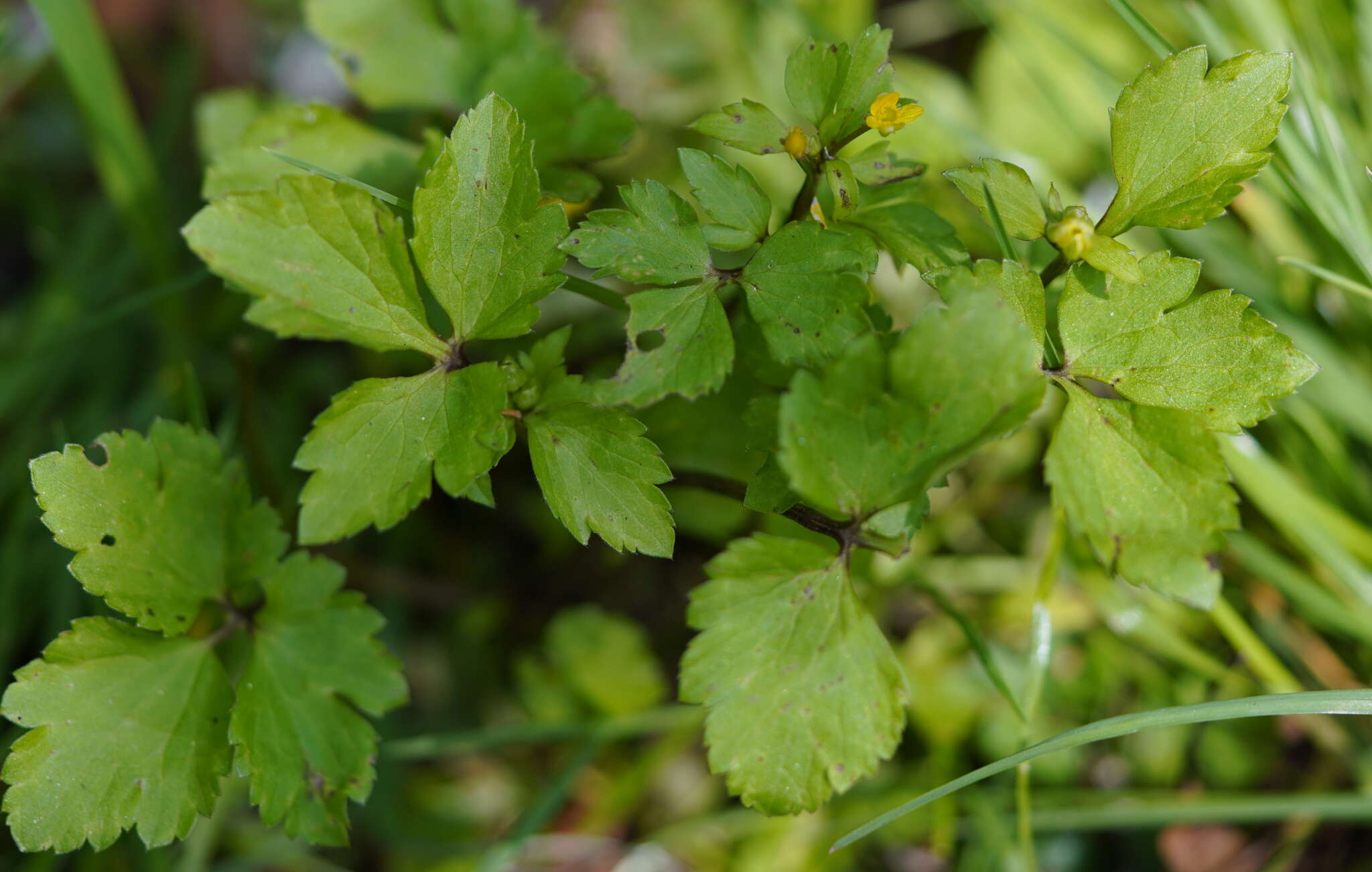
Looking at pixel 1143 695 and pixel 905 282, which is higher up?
pixel 905 282

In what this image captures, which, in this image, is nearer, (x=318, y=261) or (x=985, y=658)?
(x=318, y=261)

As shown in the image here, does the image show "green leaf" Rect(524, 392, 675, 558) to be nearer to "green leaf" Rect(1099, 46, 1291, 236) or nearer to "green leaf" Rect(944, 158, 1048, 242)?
"green leaf" Rect(944, 158, 1048, 242)

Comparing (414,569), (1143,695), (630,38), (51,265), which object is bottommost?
(414,569)

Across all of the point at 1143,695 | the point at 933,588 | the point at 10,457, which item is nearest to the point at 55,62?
the point at 10,457

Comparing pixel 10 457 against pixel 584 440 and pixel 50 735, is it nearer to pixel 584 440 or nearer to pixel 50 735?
pixel 50 735

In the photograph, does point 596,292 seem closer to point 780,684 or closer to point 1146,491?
point 780,684

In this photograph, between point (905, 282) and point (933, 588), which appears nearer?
point (933, 588)

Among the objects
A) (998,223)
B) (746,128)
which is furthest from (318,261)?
(998,223)
